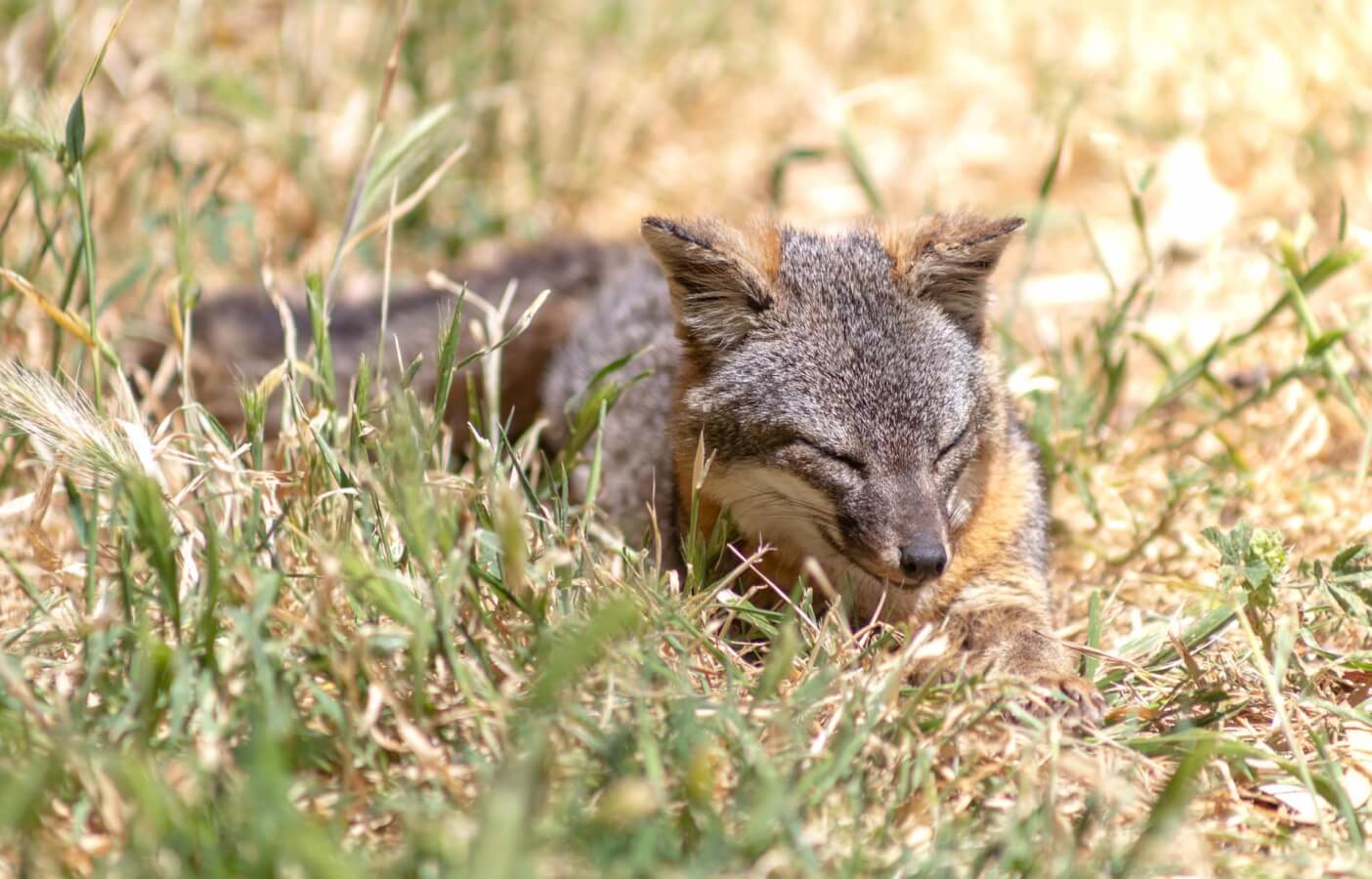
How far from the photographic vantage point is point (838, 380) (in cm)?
341

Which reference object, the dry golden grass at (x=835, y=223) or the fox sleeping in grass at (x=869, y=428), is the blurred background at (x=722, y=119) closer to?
the dry golden grass at (x=835, y=223)

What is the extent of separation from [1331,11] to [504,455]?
15.0ft

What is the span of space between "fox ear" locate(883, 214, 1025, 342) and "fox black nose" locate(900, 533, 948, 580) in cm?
76

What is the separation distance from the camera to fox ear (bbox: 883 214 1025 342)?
3.51 metres

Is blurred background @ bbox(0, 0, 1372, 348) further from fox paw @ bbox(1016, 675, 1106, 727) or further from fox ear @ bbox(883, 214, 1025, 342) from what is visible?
fox paw @ bbox(1016, 675, 1106, 727)

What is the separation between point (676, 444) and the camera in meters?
3.73

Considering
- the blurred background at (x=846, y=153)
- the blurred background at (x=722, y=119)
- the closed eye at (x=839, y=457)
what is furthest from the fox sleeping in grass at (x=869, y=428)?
the blurred background at (x=722, y=119)

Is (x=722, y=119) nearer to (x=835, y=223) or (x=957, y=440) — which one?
(x=835, y=223)

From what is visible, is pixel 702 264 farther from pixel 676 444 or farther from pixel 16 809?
pixel 16 809

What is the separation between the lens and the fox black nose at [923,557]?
3.12m

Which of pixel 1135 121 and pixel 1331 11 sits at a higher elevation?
pixel 1331 11

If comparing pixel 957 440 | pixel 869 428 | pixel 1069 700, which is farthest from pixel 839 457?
pixel 1069 700

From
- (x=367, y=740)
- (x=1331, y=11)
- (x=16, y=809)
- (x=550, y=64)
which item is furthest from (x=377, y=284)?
(x=1331, y=11)

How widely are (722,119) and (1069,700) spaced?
4840mm
